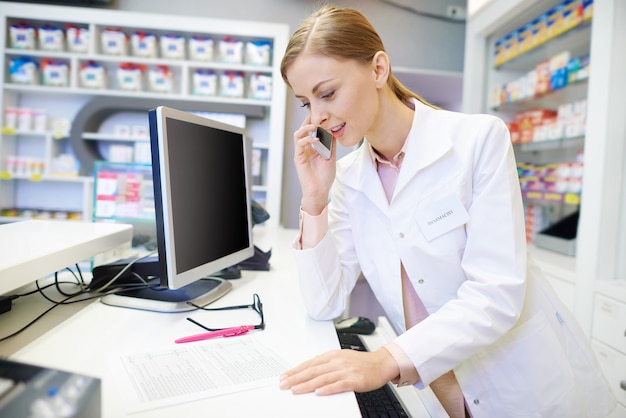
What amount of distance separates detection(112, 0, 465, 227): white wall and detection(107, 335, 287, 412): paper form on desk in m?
3.23

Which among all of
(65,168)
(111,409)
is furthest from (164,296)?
(65,168)

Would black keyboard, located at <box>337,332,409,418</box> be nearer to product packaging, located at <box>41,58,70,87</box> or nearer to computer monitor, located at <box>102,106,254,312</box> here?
computer monitor, located at <box>102,106,254,312</box>

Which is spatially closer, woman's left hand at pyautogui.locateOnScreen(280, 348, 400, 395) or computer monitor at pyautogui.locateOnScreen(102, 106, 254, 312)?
woman's left hand at pyautogui.locateOnScreen(280, 348, 400, 395)

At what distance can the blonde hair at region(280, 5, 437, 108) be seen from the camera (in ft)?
3.33

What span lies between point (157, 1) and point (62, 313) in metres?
3.70

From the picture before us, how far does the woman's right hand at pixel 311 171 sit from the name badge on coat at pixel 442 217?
28 cm

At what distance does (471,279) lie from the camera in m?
0.95

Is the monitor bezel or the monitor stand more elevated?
the monitor bezel

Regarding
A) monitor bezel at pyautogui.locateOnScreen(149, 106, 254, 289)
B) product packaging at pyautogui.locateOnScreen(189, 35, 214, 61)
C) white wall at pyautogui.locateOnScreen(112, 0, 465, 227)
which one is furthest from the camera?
white wall at pyautogui.locateOnScreen(112, 0, 465, 227)

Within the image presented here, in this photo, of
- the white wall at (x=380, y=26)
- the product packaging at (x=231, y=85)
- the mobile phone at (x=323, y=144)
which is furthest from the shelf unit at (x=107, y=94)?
the mobile phone at (x=323, y=144)

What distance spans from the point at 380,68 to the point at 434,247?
48 cm

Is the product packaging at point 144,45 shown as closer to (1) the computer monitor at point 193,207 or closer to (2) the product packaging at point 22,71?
(2) the product packaging at point 22,71

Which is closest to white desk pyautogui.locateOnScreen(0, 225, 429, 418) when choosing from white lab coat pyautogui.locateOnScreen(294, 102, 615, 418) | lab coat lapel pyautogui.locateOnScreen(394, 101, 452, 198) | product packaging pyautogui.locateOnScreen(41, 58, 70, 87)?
white lab coat pyautogui.locateOnScreen(294, 102, 615, 418)

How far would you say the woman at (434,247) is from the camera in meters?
0.88
